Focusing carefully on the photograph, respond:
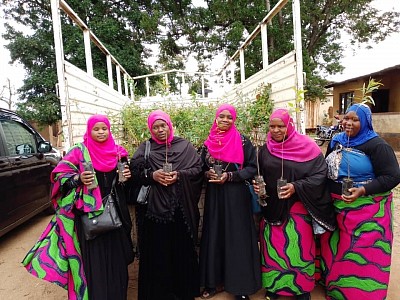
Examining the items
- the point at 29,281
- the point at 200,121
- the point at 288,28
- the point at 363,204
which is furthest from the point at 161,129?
the point at 288,28

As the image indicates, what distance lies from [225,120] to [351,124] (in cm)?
92

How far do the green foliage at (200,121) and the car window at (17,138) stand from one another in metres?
1.32

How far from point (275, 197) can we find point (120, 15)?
39.8 feet

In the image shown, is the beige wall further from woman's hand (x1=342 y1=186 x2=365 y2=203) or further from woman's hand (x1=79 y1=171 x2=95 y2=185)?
woman's hand (x1=79 y1=171 x2=95 y2=185)

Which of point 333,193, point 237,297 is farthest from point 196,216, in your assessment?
point 333,193

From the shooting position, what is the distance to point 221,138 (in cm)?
225

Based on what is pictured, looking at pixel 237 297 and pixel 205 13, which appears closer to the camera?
pixel 237 297

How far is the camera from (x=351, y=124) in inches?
79.6

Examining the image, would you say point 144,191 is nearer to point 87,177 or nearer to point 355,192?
A: point 87,177

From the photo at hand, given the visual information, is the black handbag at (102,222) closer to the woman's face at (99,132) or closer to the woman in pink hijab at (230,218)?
the woman's face at (99,132)

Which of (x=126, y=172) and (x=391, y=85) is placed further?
(x=391, y=85)

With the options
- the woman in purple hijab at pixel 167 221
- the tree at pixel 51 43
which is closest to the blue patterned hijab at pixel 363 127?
the woman in purple hijab at pixel 167 221

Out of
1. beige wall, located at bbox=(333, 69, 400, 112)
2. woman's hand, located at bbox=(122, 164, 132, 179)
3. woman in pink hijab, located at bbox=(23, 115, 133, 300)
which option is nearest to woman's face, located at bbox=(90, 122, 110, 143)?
woman in pink hijab, located at bbox=(23, 115, 133, 300)

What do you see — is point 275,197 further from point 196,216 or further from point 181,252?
point 181,252
